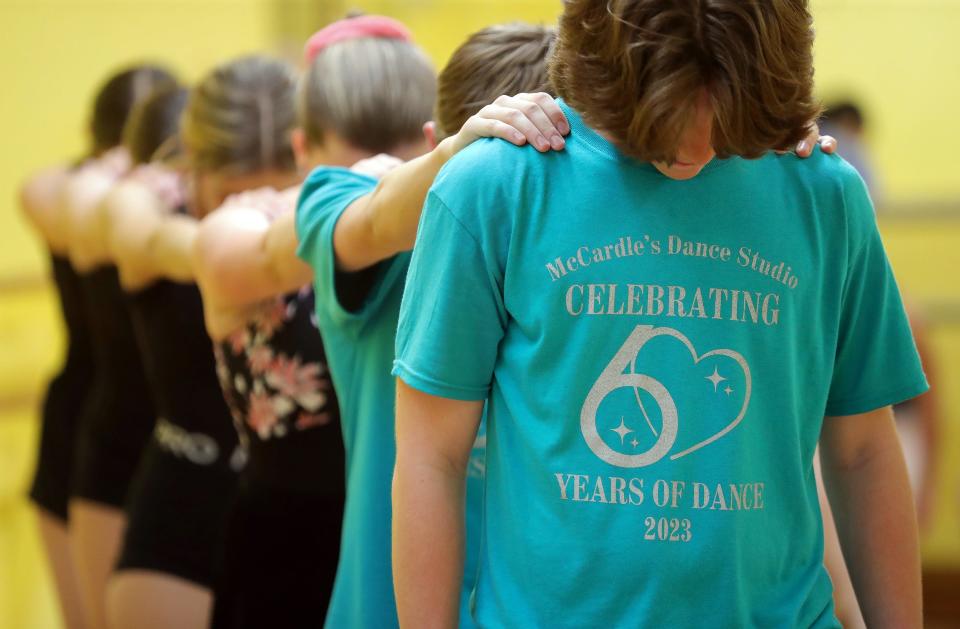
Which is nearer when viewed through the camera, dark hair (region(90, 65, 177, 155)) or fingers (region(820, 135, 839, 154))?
fingers (region(820, 135, 839, 154))

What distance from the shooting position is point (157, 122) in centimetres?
284

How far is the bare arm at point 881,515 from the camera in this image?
134 centimetres

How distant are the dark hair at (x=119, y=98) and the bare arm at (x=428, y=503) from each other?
2175mm

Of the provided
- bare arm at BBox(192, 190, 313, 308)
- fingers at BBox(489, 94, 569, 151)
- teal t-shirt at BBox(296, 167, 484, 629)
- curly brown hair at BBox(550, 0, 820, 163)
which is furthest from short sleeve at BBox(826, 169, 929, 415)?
bare arm at BBox(192, 190, 313, 308)

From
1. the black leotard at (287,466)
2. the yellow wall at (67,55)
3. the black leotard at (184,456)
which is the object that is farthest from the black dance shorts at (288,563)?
the yellow wall at (67,55)

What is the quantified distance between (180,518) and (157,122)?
36.9 inches

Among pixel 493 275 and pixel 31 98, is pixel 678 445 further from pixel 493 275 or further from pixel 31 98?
pixel 31 98

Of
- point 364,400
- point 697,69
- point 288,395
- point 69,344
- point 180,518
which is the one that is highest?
point 697,69

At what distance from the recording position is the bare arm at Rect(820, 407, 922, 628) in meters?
1.34

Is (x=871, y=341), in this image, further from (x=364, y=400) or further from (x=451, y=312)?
(x=364, y=400)

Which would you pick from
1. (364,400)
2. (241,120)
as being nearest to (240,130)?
(241,120)

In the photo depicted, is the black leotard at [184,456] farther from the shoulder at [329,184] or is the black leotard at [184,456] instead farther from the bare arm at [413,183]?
the bare arm at [413,183]

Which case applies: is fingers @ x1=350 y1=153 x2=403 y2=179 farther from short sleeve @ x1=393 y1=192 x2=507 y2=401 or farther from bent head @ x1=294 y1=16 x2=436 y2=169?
short sleeve @ x1=393 y1=192 x2=507 y2=401

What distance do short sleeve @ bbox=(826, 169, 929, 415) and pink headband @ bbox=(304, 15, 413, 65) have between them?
0.89 meters
